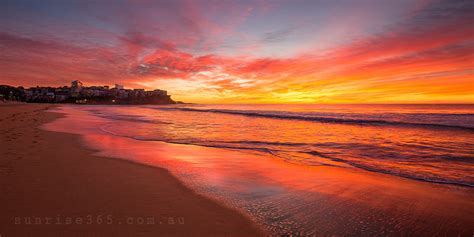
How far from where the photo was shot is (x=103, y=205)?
3.86 meters

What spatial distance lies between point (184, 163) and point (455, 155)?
10441 millimetres

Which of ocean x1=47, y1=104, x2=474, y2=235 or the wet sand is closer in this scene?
the wet sand

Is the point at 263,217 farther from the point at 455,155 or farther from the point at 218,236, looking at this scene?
the point at 455,155

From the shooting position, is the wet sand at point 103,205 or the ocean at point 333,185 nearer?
the wet sand at point 103,205

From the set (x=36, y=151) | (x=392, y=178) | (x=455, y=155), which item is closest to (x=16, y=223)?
(x=36, y=151)

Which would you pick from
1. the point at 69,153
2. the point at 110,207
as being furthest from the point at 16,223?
the point at 69,153

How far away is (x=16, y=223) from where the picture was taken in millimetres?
3152

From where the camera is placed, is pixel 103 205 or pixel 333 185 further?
pixel 333 185

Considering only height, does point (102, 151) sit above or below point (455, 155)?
below

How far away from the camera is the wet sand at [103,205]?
3166mm

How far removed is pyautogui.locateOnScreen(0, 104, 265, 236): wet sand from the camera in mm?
3166

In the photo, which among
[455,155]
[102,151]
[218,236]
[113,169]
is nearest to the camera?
[218,236]

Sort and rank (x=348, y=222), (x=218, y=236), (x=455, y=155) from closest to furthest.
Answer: (x=218, y=236) → (x=348, y=222) → (x=455, y=155)

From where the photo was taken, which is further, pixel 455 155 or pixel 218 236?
pixel 455 155
